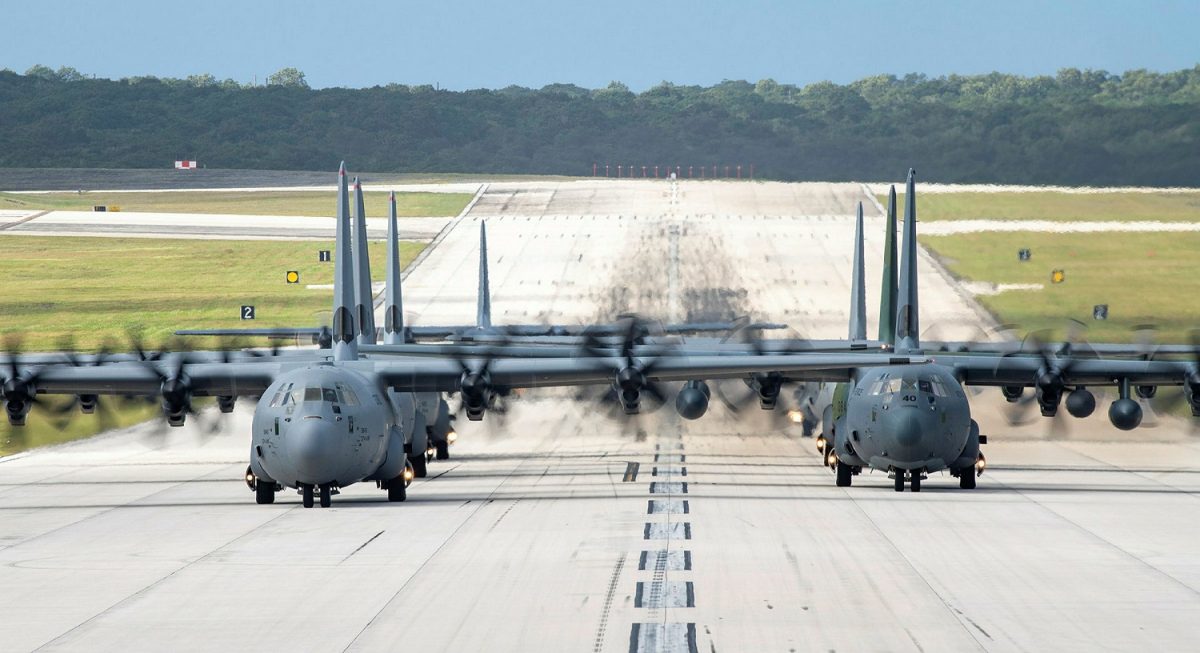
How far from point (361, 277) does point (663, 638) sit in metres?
21.2

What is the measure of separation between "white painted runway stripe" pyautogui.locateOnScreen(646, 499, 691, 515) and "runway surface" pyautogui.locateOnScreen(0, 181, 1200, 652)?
20cm

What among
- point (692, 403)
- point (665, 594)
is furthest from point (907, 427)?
point (665, 594)

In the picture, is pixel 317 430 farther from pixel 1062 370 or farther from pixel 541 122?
pixel 541 122

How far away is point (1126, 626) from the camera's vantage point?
19547 mm

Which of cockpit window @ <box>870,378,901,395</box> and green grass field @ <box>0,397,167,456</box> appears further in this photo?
green grass field @ <box>0,397,167,456</box>

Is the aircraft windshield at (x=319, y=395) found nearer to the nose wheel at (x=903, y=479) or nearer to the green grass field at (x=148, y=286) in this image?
the nose wheel at (x=903, y=479)

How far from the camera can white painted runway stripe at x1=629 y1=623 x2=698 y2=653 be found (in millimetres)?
17906

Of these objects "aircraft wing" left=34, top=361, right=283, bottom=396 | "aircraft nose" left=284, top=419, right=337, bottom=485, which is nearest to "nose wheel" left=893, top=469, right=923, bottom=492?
"aircraft nose" left=284, top=419, right=337, bottom=485

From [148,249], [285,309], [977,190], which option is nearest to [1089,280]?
[977,190]

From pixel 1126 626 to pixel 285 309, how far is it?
6441 cm

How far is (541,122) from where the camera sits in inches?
6353

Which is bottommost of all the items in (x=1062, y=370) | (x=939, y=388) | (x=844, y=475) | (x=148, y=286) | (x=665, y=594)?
(x=844, y=475)

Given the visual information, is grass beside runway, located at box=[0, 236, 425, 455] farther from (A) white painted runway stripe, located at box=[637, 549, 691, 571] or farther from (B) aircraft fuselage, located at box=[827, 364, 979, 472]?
(A) white painted runway stripe, located at box=[637, 549, 691, 571]

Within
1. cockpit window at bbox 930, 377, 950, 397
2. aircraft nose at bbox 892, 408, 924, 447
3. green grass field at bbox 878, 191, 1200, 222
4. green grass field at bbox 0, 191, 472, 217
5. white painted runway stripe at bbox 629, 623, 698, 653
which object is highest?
green grass field at bbox 0, 191, 472, 217
